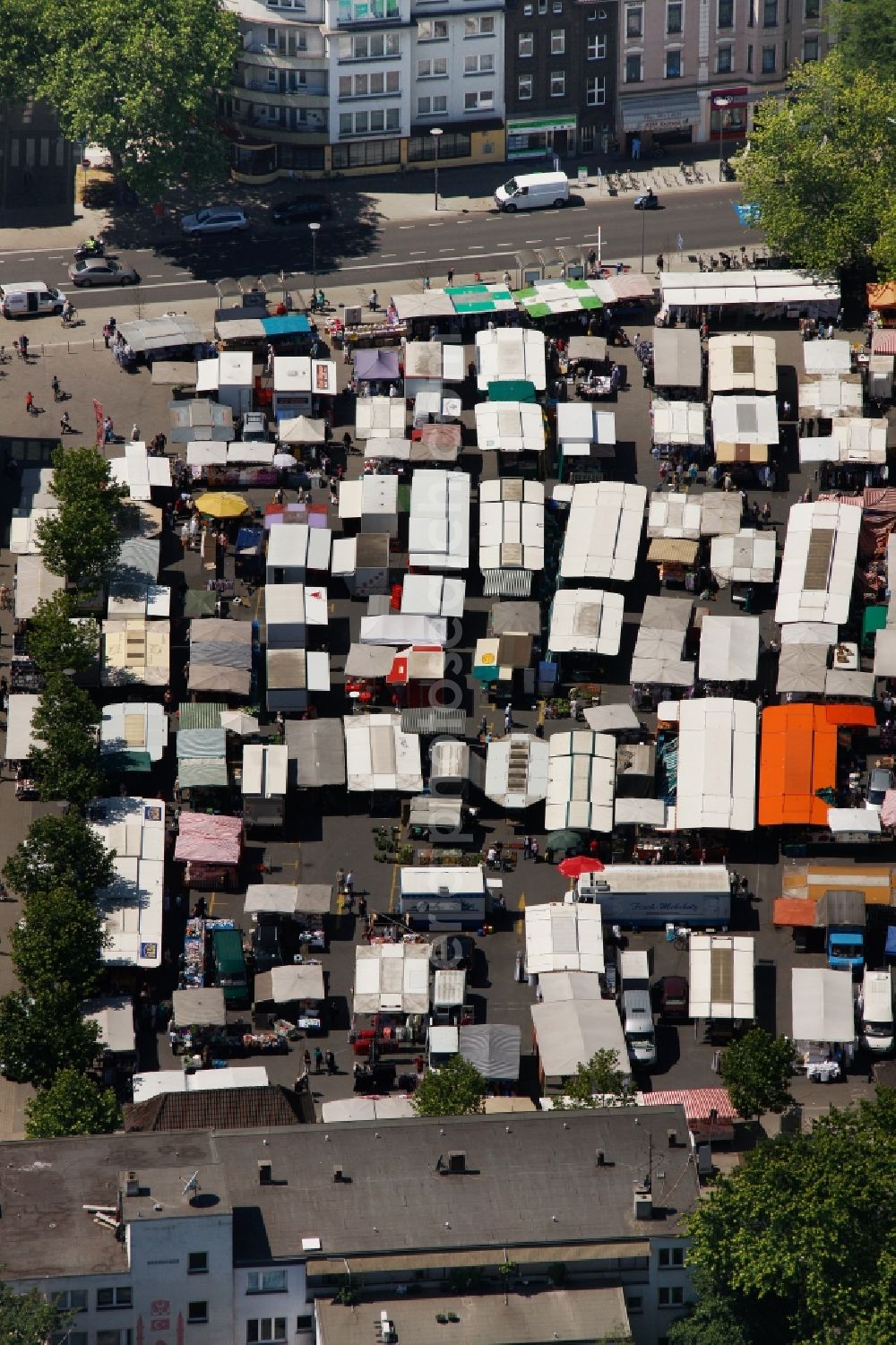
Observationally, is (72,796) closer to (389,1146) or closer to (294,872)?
(294,872)

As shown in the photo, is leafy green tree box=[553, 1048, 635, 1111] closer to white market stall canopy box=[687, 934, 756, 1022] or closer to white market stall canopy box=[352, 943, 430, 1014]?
white market stall canopy box=[687, 934, 756, 1022]

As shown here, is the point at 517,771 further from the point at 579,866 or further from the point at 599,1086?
the point at 599,1086

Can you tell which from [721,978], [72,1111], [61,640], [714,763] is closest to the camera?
[72,1111]

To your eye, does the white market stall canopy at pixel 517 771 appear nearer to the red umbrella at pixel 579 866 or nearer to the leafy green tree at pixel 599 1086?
the red umbrella at pixel 579 866

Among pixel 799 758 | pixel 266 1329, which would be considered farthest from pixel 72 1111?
pixel 799 758

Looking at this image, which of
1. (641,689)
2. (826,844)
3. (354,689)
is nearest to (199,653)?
(354,689)

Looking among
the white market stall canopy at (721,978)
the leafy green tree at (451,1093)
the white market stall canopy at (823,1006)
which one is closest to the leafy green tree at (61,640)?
the leafy green tree at (451,1093)
